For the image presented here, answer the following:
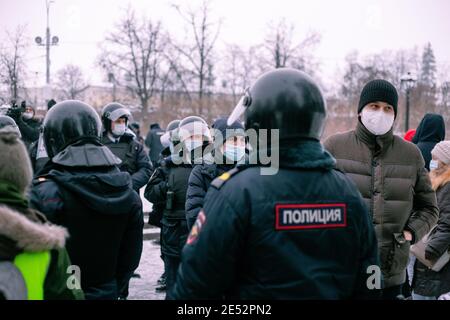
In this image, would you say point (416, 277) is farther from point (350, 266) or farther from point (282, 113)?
point (282, 113)

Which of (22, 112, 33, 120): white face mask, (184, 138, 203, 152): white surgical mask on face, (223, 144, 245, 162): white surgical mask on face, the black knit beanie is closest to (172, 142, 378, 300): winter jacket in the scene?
the black knit beanie

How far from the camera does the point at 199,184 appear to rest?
4.58 metres

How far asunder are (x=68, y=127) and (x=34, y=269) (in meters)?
1.17

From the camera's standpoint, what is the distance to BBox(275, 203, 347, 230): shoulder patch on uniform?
6.55 ft

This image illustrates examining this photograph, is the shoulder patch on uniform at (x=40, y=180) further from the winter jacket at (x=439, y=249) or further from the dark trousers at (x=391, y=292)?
the winter jacket at (x=439, y=249)

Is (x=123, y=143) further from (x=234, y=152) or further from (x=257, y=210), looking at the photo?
(x=257, y=210)

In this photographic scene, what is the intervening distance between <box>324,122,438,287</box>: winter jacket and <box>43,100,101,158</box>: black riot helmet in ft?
6.03

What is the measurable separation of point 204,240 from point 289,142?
562mm

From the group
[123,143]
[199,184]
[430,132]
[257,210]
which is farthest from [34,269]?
[430,132]

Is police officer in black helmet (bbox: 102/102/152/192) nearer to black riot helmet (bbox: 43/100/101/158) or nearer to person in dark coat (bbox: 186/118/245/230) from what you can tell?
person in dark coat (bbox: 186/118/245/230)

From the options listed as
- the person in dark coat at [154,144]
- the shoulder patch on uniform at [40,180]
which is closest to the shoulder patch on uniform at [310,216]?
the shoulder patch on uniform at [40,180]

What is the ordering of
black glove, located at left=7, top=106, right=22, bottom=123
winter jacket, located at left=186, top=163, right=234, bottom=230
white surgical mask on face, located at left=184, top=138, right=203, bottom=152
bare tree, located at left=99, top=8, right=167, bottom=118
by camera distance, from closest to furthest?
1. winter jacket, located at left=186, top=163, right=234, bottom=230
2. white surgical mask on face, located at left=184, top=138, right=203, bottom=152
3. black glove, located at left=7, top=106, right=22, bottom=123
4. bare tree, located at left=99, top=8, right=167, bottom=118

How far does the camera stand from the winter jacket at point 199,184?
4.52 metres
